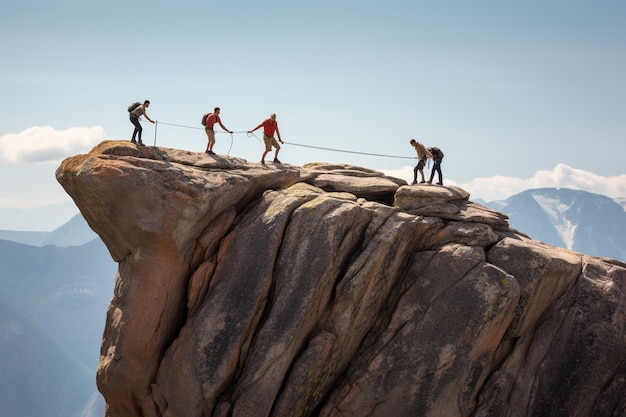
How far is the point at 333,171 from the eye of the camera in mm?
37312

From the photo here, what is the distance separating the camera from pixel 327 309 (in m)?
29.2

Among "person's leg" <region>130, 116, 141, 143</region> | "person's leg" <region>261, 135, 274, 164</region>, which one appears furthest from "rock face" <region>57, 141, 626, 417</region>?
"person's leg" <region>261, 135, 274, 164</region>

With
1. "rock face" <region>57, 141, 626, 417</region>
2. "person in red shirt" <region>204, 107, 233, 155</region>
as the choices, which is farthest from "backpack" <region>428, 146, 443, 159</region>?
"person in red shirt" <region>204, 107, 233, 155</region>

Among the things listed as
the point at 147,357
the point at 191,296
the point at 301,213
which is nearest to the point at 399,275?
the point at 301,213

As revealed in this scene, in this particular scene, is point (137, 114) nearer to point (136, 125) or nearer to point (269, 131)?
point (136, 125)

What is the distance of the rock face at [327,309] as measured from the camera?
1093 inches

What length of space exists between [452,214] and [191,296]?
1458 cm

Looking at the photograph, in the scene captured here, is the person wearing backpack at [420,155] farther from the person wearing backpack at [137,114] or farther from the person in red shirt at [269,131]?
the person wearing backpack at [137,114]

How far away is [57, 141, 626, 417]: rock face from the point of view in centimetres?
2775

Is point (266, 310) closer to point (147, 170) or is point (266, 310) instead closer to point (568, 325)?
point (147, 170)

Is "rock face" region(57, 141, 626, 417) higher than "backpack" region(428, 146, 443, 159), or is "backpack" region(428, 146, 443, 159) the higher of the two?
"backpack" region(428, 146, 443, 159)

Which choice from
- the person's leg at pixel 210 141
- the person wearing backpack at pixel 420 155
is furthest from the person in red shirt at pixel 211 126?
the person wearing backpack at pixel 420 155

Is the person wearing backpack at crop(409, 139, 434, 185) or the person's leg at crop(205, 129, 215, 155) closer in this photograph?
the person's leg at crop(205, 129, 215, 155)

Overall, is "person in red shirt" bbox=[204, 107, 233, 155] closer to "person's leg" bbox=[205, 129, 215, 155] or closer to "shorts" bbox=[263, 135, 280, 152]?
"person's leg" bbox=[205, 129, 215, 155]
